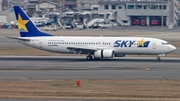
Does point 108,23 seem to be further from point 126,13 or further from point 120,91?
point 120,91

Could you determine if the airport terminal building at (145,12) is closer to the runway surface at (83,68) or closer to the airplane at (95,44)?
the airplane at (95,44)

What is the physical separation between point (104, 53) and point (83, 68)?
9.09 m

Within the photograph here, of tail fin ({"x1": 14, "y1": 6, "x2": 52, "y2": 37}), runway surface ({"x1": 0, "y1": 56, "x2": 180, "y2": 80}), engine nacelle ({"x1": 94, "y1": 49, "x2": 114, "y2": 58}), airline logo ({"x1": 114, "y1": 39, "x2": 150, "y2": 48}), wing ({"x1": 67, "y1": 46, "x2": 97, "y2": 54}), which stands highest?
tail fin ({"x1": 14, "y1": 6, "x2": 52, "y2": 37})

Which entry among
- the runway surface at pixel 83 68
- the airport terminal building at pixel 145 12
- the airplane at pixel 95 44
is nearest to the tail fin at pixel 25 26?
the airplane at pixel 95 44

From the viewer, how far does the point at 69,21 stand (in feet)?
556

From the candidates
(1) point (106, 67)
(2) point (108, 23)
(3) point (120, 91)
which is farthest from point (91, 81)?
(2) point (108, 23)

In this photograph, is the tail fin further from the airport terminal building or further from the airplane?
the airport terminal building

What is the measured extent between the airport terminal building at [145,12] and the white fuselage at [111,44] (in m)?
95.0

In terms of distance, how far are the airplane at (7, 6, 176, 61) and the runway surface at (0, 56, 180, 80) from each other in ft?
3.39

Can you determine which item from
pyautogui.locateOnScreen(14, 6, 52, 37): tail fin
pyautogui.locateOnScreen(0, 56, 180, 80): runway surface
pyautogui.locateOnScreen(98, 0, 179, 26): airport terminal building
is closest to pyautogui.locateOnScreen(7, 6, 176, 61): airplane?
pyautogui.locateOnScreen(14, 6, 52, 37): tail fin

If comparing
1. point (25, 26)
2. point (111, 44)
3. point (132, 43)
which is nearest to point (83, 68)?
point (111, 44)

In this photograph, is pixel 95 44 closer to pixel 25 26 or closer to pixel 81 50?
pixel 81 50

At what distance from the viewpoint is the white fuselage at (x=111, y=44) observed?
219ft

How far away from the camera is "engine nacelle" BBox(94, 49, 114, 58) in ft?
217
